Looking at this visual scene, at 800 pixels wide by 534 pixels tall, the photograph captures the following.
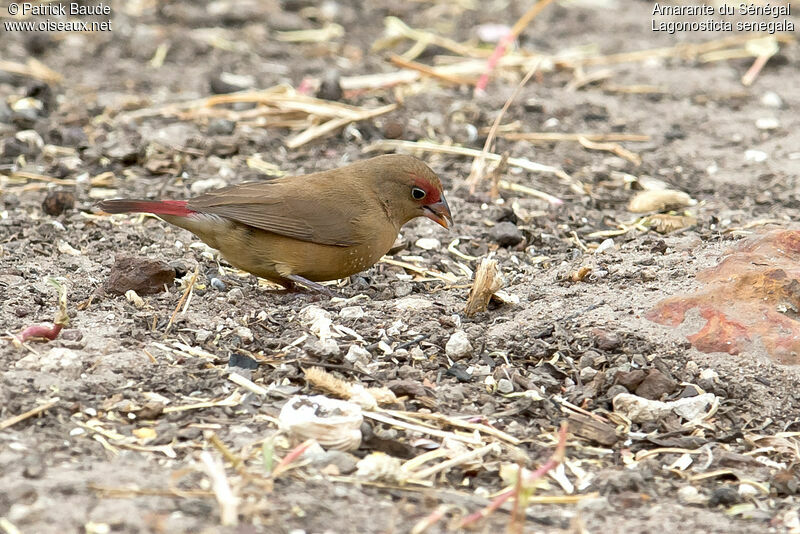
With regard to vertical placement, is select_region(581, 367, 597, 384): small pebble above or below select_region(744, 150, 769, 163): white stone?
below

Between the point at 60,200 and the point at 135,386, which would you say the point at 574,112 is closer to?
the point at 60,200

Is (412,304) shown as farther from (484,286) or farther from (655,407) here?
(655,407)

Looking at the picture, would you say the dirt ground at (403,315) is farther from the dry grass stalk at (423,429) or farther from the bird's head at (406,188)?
the bird's head at (406,188)

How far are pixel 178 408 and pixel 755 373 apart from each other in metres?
2.23

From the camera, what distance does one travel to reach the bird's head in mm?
5500

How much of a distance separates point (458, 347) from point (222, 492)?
5.04 ft

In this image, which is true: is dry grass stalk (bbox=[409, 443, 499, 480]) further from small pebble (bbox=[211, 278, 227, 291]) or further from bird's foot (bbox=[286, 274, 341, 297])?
small pebble (bbox=[211, 278, 227, 291])

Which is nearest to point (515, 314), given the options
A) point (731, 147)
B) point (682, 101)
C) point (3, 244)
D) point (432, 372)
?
point (432, 372)

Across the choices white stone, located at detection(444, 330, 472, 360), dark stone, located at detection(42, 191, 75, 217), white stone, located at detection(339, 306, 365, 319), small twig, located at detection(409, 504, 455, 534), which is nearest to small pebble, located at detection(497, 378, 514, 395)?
white stone, located at detection(444, 330, 472, 360)

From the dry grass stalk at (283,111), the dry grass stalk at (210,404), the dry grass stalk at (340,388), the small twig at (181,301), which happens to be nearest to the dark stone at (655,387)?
the dry grass stalk at (340,388)

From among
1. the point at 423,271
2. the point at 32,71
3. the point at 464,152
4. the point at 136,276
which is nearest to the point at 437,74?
the point at 464,152

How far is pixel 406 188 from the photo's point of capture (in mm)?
5531

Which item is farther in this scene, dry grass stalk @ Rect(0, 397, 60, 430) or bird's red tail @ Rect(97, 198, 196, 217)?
bird's red tail @ Rect(97, 198, 196, 217)

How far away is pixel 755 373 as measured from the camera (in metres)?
4.21
